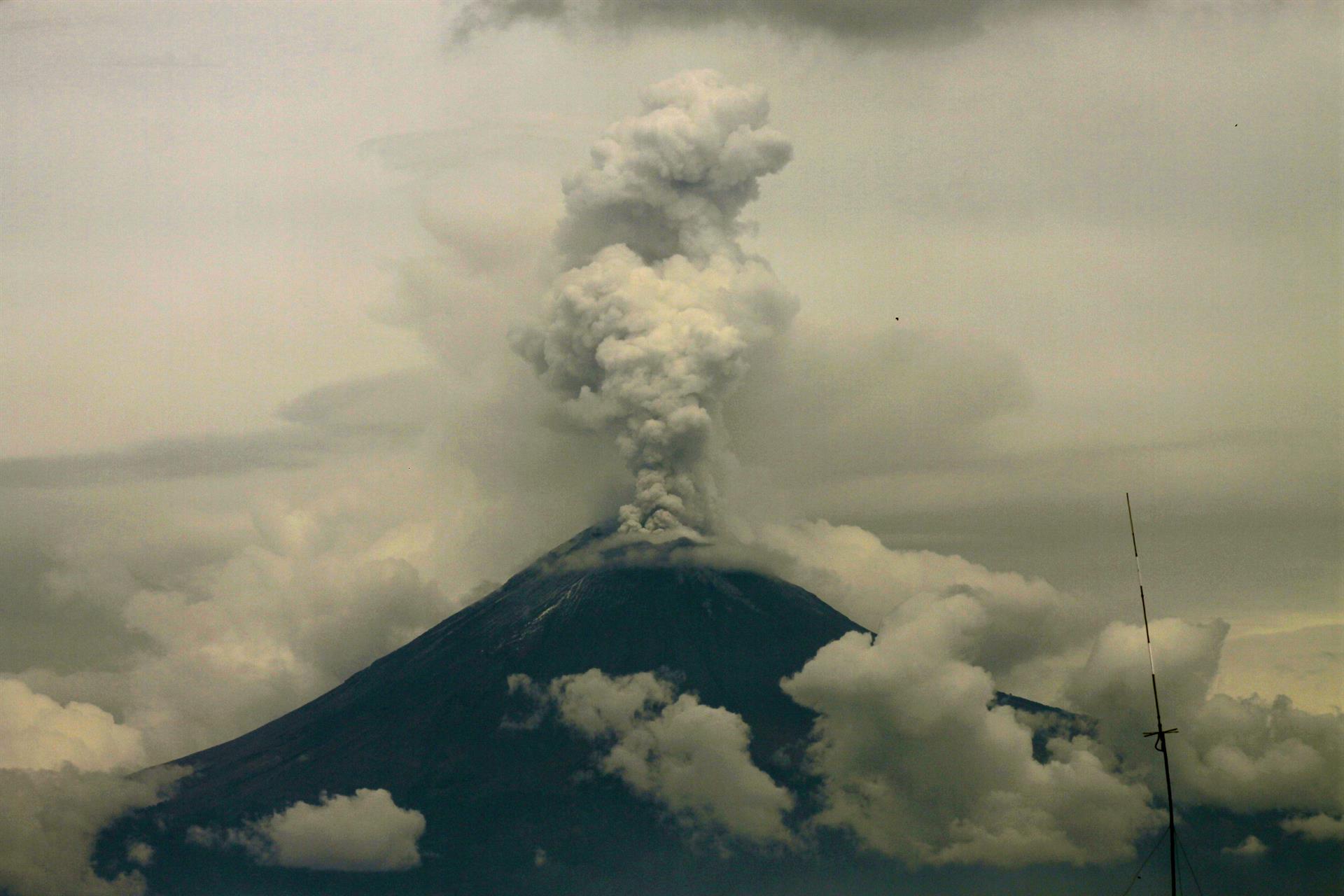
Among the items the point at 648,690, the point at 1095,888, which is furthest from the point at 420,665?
the point at 1095,888

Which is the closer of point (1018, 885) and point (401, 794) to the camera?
point (401, 794)

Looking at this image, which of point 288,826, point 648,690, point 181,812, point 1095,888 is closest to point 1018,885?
point 1095,888

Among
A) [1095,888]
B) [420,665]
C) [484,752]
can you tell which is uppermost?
[420,665]

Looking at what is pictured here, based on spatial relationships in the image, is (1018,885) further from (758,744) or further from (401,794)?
(401,794)

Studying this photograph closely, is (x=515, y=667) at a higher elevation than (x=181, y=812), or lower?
higher

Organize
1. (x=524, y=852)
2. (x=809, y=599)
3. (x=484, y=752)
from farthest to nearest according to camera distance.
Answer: (x=809, y=599) → (x=484, y=752) → (x=524, y=852)

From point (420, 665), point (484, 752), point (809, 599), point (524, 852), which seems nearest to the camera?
point (524, 852)
